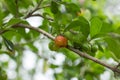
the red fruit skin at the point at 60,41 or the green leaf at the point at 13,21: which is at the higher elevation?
the green leaf at the point at 13,21

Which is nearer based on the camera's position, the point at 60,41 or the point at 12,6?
the point at 60,41

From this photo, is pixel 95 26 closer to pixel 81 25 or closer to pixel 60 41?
pixel 81 25

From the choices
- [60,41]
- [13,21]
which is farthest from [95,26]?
[13,21]

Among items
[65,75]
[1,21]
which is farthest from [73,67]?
[1,21]

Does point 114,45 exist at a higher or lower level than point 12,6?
lower

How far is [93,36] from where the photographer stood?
1.56 meters

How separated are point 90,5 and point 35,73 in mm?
1141

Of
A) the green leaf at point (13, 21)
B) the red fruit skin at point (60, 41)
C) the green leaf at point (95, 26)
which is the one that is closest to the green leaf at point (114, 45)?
the green leaf at point (95, 26)

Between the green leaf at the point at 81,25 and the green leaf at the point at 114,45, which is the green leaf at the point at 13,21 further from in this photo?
the green leaf at the point at 114,45

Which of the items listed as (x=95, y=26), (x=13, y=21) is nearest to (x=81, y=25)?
(x=95, y=26)

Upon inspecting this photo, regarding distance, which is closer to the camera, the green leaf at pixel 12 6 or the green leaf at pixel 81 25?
the green leaf at pixel 81 25

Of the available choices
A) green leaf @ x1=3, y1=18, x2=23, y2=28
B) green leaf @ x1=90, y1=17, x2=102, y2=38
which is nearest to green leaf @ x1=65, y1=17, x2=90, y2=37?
green leaf @ x1=90, y1=17, x2=102, y2=38

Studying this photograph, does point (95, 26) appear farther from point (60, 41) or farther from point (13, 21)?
point (13, 21)

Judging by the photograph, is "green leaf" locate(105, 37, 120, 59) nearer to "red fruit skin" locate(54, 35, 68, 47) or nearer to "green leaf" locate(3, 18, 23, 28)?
"red fruit skin" locate(54, 35, 68, 47)
